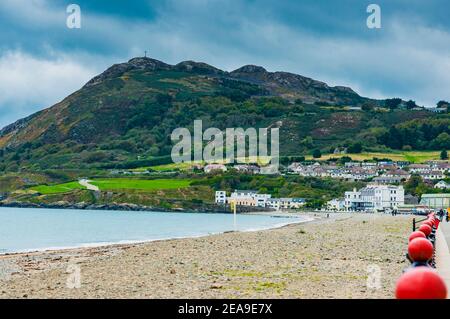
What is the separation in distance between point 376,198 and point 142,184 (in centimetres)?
5407

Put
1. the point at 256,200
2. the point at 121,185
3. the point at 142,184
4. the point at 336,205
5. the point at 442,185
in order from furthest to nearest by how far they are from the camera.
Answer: the point at 121,185 → the point at 142,184 → the point at 256,200 → the point at 442,185 → the point at 336,205

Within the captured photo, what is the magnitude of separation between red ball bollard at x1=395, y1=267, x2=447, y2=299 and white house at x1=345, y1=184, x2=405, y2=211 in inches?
5581

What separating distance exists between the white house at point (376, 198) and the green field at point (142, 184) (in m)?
38.2

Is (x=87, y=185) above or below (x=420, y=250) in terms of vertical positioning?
below

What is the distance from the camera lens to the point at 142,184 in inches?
6742

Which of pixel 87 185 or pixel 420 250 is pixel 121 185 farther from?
pixel 420 250

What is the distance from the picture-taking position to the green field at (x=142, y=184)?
550 ft

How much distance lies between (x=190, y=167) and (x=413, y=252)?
7237 inches

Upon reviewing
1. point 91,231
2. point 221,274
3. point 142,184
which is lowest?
point 91,231

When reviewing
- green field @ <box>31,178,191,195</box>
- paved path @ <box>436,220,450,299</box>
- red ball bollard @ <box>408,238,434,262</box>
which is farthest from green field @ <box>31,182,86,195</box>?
red ball bollard @ <box>408,238,434,262</box>

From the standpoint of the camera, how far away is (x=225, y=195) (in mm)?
168875

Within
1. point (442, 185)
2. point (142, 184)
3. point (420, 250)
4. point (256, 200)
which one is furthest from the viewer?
point (142, 184)

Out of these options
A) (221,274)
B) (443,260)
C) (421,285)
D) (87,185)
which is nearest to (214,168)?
(87,185)
